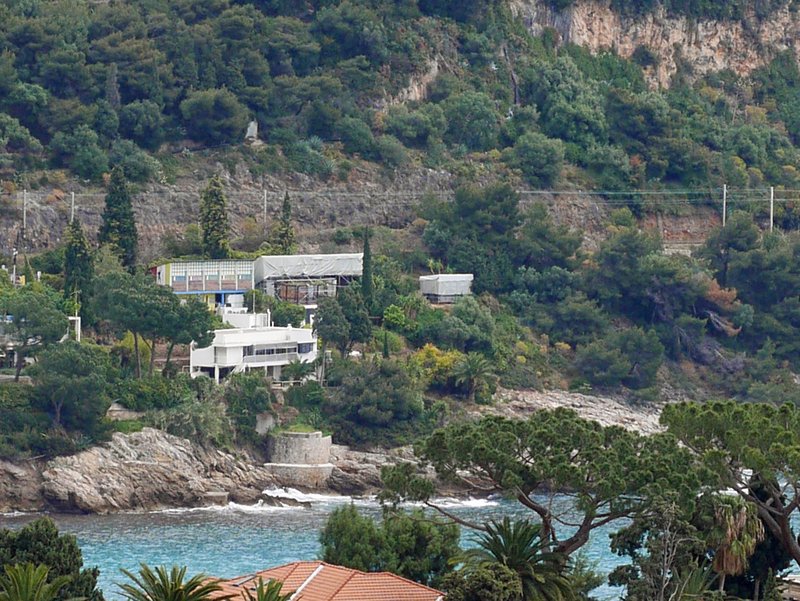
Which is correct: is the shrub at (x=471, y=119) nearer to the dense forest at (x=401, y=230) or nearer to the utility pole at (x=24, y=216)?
the dense forest at (x=401, y=230)

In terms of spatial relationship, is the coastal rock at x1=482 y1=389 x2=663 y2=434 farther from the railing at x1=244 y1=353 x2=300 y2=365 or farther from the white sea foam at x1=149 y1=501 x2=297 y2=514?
the white sea foam at x1=149 y1=501 x2=297 y2=514

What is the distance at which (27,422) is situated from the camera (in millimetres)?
64688

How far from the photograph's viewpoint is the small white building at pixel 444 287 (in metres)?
78.8

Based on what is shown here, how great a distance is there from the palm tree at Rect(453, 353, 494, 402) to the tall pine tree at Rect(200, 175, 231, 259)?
870 centimetres

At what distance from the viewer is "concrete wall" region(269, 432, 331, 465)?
67.7 m

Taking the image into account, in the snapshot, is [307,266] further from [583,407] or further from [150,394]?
[150,394]

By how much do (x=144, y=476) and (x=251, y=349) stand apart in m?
7.22

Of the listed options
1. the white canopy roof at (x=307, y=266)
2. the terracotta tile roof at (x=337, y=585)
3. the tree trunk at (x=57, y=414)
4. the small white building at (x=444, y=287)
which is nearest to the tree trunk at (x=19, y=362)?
the tree trunk at (x=57, y=414)

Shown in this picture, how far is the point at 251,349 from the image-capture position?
70688 mm

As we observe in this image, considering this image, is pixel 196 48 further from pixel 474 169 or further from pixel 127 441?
pixel 127 441

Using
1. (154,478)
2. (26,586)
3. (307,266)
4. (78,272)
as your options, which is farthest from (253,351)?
(26,586)

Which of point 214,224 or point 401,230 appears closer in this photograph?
point 214,224

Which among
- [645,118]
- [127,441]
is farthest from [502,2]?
[127,441]

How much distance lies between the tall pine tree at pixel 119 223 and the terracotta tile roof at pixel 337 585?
34365mm
